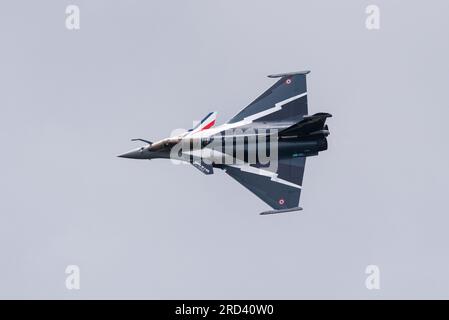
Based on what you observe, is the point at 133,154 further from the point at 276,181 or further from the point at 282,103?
the point at 282,103

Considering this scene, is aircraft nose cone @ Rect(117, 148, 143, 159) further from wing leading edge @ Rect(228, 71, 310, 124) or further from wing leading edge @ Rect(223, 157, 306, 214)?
wing leading edge @ Rect(228, 71, 310, 124)

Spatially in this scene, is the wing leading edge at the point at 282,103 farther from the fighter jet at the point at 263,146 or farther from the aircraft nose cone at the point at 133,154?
the aircraft nose cone at the point at 133,154

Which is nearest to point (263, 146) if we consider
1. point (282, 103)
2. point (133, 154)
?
point (282, 103)

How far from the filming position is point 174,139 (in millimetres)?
54750

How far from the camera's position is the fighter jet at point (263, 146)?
54.3 m

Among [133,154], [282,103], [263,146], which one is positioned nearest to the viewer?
[263,146]

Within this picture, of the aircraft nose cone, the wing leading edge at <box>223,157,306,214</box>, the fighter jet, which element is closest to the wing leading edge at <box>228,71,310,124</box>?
the fighter jet

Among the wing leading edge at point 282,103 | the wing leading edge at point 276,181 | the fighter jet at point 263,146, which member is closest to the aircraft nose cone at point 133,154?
the fighter jet at point 263,146

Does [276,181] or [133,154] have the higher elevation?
[133,154]

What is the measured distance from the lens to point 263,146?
54.4 metres

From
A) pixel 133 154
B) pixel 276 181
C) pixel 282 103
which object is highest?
pixel 282 103

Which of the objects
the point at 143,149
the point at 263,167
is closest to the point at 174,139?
the point at 143,149

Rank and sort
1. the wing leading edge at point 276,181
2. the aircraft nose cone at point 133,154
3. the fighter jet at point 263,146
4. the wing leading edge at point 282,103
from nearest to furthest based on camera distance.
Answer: the fighter jet at point 263,146 → the wing leading edge at point 276,181 → the aircraft nose cone at point 133,154 → the wing leading edge at point 282,103

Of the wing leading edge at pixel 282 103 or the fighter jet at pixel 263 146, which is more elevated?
the wing leading edge at pixel 282 103
